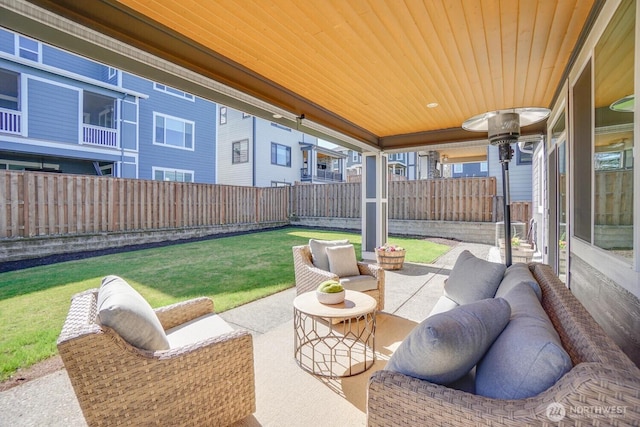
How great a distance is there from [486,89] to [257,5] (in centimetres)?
313

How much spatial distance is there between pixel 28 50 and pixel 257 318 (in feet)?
38.9

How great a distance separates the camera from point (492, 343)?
4.20ft

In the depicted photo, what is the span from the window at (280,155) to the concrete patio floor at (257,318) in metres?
11.3

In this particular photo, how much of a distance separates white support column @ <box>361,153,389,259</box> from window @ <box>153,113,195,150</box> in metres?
9.20

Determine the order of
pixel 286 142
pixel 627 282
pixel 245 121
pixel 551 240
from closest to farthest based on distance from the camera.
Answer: pixel 627 282, pixel 551 240, pixel 245 121, pixel 286 142

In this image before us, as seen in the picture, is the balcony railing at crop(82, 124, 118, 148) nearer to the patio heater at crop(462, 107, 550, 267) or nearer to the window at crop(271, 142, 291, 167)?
the window at crop(271, 142, 291, 167)

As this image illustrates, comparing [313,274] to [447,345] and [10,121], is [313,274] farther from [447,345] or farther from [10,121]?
[10,121]

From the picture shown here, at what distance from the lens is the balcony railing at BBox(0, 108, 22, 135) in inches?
341

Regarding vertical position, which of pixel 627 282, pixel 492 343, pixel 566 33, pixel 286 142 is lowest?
pixel 492 343

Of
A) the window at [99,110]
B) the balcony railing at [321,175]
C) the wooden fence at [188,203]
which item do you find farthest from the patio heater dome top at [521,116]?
the balcony railing at [321,175]

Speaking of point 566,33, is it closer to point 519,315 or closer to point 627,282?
point 627,282

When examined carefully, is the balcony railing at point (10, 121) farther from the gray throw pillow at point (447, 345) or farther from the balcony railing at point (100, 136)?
the gray throw pillow at point (447, 345)

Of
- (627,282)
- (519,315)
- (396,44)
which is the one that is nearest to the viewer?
(519,315)

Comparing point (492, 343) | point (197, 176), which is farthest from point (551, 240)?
point (197, 176)
